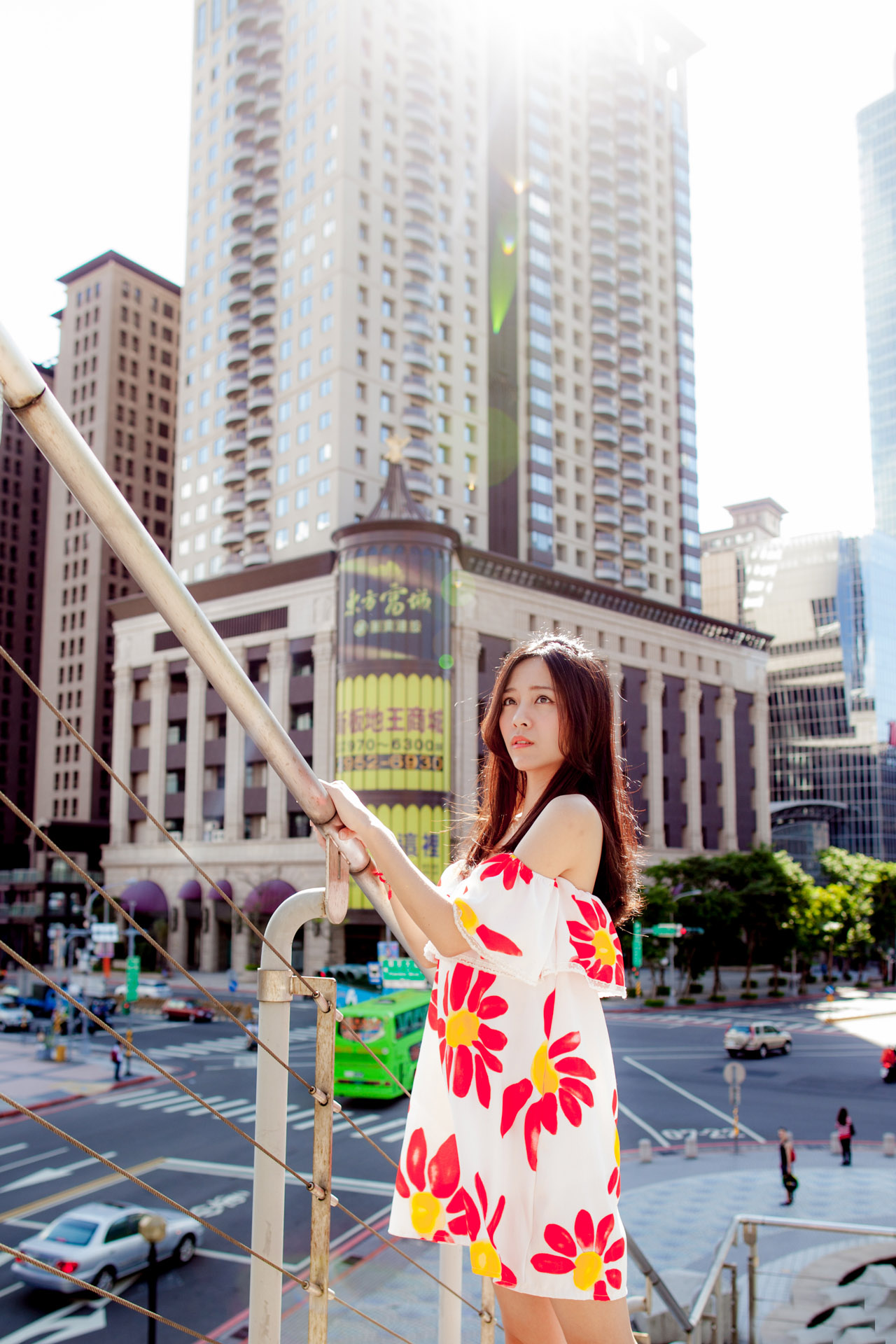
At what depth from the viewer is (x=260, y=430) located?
63844mm

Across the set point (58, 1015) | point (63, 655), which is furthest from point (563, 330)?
point (58, 1015)

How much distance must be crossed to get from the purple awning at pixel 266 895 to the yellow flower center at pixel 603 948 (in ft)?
166

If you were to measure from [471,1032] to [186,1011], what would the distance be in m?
43.1

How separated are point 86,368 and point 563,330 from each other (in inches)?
1693

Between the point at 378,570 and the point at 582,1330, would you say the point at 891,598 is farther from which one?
the point at 582,1330

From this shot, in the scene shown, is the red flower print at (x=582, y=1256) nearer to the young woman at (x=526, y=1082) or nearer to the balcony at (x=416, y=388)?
the young woman at (x=526, y=1082)

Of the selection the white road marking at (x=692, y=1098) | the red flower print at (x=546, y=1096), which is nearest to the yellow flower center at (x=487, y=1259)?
the red flower print at (x=546, y=1096)

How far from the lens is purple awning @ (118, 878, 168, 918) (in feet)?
194

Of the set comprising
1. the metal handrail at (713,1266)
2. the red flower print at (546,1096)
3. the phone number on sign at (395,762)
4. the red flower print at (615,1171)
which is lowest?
the metal handrail at (713,1266)

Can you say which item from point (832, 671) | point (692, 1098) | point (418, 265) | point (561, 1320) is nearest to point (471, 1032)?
point (561, 1320)

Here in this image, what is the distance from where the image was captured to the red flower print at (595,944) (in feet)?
8.34

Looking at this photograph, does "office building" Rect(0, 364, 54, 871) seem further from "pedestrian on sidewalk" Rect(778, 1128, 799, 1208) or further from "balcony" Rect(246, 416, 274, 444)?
"pedestrian on sidewalk" Rect(778, 1128, 799, 1208)

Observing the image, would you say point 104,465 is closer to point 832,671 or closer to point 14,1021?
point 14,1021

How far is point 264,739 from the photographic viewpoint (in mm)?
2035
